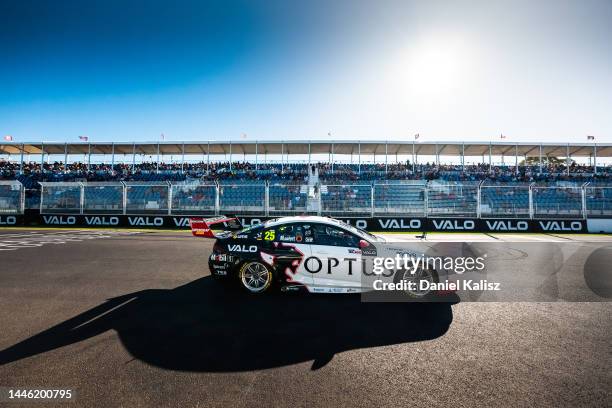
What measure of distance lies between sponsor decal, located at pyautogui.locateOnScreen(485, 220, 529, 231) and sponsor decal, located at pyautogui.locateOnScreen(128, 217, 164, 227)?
1637 centimetres

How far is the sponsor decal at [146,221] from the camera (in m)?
15.9

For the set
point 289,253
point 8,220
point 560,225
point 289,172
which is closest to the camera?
point 289,253

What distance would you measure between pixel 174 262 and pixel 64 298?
2.76 m

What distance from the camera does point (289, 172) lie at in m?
29.9

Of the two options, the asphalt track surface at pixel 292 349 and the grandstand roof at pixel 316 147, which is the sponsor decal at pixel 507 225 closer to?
the asphalt track surface at pixel 292 349

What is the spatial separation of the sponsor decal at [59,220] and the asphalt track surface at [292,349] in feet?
42.8

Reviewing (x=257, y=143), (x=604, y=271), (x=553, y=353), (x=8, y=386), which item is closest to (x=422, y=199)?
(x=604, y=271)

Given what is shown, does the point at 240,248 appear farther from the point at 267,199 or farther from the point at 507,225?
the point at 507,225

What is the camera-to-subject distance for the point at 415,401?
243cm

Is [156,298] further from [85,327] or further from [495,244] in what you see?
[495,244]

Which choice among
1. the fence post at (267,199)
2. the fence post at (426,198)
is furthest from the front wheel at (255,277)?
the fence post at (426,198)

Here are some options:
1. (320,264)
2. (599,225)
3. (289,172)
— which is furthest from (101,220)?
(599,225)

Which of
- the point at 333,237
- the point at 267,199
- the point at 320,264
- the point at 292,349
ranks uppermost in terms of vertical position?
the point at 267,199

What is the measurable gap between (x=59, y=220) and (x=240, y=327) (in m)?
17.6
